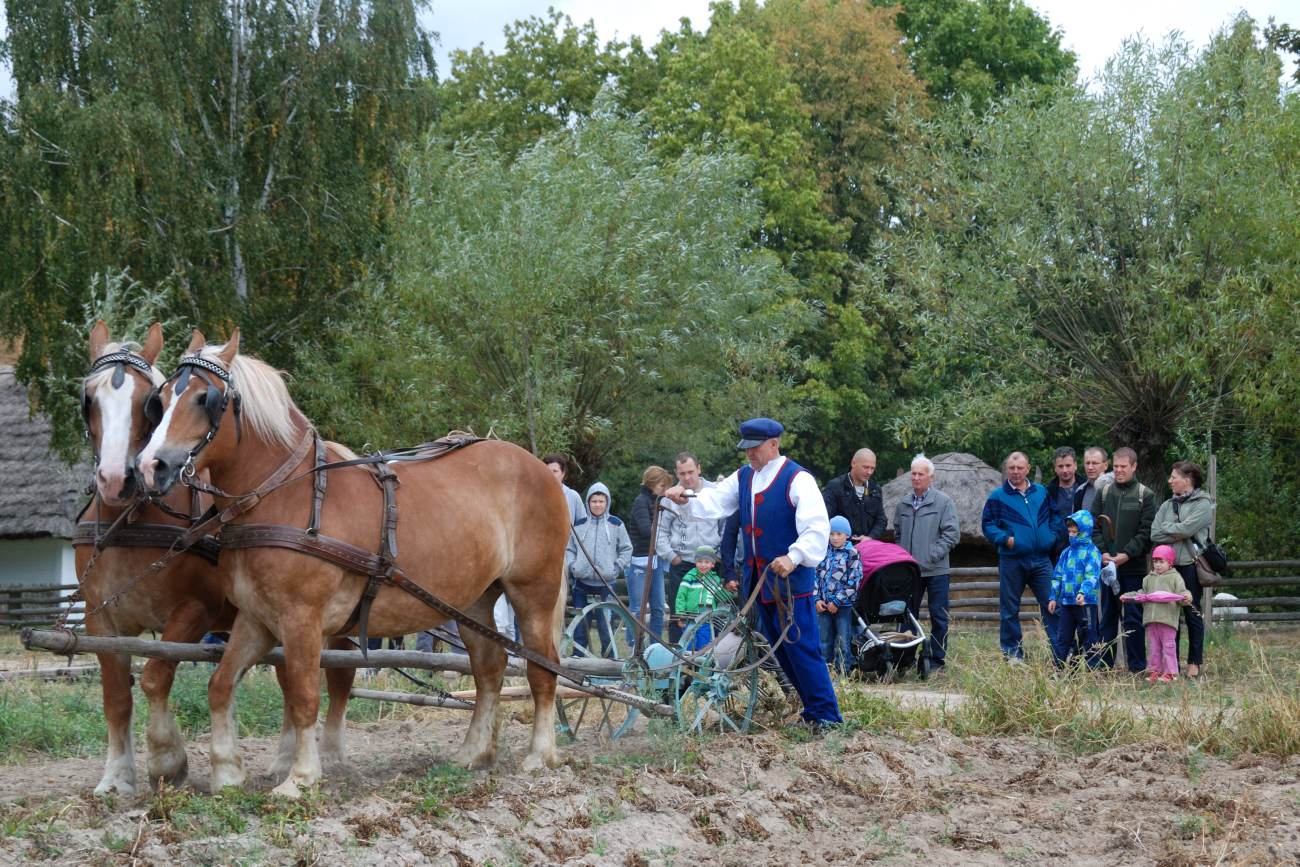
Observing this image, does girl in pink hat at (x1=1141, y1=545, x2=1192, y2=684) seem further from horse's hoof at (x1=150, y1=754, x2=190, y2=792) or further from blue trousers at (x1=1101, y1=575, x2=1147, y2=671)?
horse's hoof at (x1=150, y1=754, x2=190, y2=792)

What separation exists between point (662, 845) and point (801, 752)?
5.62ft

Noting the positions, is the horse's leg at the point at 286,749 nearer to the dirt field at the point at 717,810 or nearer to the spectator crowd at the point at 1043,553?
the dirt field at the point at 717,810

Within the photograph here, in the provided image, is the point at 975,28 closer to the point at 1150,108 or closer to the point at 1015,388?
the point at 1150,108

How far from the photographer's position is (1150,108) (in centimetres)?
1545

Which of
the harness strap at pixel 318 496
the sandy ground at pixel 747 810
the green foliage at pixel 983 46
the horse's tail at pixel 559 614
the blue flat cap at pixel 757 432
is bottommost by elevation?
the sandy ground at pixel 747 810

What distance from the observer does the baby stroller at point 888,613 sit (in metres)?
9.75

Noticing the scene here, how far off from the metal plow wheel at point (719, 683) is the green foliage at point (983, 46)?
923 inches

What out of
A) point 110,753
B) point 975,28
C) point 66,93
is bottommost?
point 110,753

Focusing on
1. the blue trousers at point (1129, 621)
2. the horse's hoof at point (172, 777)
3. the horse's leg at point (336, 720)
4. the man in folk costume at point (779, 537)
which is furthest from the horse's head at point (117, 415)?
the blue trousers at point (1129, 621)

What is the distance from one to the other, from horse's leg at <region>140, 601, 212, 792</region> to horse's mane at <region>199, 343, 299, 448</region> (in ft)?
2.87

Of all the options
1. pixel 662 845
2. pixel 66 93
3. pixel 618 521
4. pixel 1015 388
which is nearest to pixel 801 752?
pixel 662 845

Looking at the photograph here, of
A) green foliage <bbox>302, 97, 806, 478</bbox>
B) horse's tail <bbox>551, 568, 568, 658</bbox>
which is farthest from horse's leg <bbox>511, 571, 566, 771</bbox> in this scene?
green foliage <bbox>302, 97, 806, 478</bbox>

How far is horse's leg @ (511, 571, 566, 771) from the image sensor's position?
585cm

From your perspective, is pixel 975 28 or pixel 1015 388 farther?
pixel 975 28
